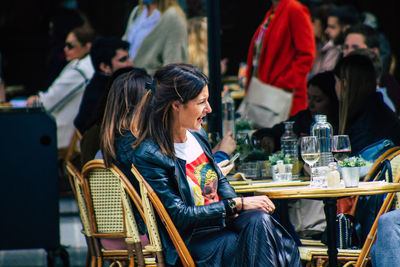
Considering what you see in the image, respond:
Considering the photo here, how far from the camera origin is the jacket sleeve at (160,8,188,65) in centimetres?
620

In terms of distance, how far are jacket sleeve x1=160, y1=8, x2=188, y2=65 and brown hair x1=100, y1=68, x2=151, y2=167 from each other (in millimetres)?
1947

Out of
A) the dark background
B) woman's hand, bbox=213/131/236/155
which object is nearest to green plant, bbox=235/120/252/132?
woman's hand, bbox=213/131/236/155

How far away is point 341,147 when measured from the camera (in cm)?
378

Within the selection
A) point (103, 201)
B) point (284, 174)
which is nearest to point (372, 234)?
point (284, 174)

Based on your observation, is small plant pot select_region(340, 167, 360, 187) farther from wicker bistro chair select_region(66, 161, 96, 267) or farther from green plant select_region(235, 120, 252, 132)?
green plant select_region(235, 120, 252, 132)

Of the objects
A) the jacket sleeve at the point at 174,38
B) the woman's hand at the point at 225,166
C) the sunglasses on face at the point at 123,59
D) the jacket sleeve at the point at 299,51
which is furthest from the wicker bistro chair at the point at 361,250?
the sunglasses on face at the point at 123,59

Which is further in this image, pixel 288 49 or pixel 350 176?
pixel 288 49

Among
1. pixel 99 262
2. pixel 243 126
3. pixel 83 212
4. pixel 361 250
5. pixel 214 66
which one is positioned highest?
pixel 214 66

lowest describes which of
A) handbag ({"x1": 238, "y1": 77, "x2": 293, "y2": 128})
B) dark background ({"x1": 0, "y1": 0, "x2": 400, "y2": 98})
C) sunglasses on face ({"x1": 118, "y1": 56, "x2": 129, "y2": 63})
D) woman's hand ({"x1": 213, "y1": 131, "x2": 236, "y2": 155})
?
woman's hand ({"x1": 213, "y1": 131, "x2": 236, "y2": 155})

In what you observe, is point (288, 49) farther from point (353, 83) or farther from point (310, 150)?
point (310, 150)

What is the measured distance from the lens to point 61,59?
313 inches

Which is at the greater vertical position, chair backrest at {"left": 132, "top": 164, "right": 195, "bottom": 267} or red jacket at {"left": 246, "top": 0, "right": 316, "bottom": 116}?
red jacket at {"left": 246, "top": 0, "right": 316, "bottom": 116}

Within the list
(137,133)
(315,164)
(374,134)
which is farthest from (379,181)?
(137,133)

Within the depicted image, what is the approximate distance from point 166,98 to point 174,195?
0.45 m
